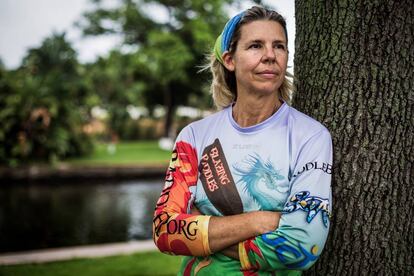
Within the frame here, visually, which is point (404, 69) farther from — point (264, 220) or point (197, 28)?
point (197, 28)

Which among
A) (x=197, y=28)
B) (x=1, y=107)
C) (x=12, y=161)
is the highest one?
(x=197, y=28)

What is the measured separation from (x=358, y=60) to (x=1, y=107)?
20.9 metres

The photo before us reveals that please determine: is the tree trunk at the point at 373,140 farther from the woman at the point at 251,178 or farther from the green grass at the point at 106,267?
the green grass at the point at 106,267

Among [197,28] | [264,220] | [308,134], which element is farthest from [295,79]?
[197,28]

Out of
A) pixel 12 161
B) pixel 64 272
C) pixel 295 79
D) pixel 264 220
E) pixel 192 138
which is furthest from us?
pixel 12 161

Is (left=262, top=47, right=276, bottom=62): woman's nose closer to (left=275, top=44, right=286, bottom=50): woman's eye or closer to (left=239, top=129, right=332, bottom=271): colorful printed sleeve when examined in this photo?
(left=275, top=44, right=286, bottom=50): woman's eye

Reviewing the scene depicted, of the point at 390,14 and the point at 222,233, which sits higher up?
the point at 390,14

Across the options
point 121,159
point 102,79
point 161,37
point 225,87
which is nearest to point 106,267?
point 225,87

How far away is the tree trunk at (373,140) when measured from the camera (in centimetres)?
210

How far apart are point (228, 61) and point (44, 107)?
20620mm

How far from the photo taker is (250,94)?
1.98 metres

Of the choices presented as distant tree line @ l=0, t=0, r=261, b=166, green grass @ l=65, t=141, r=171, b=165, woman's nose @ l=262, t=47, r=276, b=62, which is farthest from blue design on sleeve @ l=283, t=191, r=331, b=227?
green grass @ l=65, t=141, r=171, b=165

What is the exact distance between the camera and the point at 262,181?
180 centimetres

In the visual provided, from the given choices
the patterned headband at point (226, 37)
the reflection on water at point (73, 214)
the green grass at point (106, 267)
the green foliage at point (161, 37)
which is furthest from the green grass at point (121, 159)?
the patterned headband at point (226, 37)
